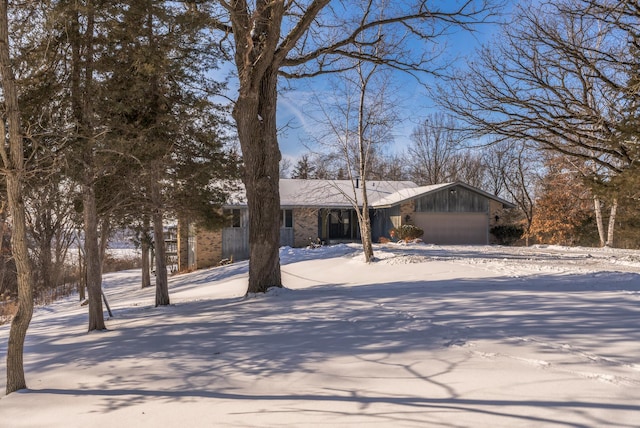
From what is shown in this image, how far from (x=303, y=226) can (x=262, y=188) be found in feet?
55.6

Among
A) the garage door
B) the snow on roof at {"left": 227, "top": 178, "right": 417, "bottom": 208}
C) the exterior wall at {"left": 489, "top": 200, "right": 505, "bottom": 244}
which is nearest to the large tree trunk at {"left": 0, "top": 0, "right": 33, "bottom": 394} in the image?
the snow on roof at {"left": 227, "top": 178, "right": 417, "bottom": 208}

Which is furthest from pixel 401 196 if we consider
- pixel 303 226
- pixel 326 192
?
pixel 303 226

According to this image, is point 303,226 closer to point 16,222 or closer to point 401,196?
point 401,196

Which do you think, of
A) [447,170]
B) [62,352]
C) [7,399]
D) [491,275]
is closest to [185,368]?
[7,399]

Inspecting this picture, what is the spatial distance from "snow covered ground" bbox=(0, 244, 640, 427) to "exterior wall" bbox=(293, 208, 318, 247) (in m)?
17.4

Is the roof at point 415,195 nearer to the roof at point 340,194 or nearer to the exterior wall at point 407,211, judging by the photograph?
the roof at point 340,194

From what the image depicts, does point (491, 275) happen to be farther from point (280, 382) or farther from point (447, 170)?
point (447, 170)

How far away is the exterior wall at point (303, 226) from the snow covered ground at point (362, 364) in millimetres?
17361

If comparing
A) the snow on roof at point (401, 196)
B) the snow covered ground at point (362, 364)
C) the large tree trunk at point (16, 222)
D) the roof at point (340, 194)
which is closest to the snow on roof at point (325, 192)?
the roof at point (340, 194)

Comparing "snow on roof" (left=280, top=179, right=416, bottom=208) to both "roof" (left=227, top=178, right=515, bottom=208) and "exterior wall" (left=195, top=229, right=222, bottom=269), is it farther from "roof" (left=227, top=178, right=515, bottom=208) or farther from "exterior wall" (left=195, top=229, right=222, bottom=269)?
"exterior wall" (left=195, top=229, right=222, bottom=269)

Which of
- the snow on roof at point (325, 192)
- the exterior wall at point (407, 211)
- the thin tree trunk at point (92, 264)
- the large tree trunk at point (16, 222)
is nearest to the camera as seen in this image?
the large tree trunk at point (16, 222)

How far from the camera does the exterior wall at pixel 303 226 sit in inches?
1022

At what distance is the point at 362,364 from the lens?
452 centimetres

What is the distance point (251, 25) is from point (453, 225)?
20668 mm
